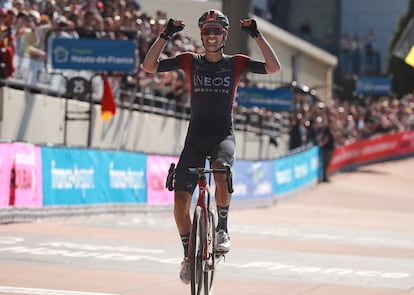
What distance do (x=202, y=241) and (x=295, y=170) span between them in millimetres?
22461

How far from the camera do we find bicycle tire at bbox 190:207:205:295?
9188 mm

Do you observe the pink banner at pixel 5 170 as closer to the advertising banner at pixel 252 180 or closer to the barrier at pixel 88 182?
the barrier at pixel 88 182

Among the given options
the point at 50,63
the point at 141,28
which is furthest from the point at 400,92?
the point at 50,63

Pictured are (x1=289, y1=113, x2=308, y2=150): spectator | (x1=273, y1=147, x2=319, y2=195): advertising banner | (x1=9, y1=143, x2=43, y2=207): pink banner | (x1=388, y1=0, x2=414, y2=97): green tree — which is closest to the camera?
(x1=9, y1=143, x2=43, y2=207): pink banner

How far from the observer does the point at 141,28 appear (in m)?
25.3

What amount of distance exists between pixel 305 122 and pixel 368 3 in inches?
1559

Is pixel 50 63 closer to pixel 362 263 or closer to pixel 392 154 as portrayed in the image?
pixel 362 263

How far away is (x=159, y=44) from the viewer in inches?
388

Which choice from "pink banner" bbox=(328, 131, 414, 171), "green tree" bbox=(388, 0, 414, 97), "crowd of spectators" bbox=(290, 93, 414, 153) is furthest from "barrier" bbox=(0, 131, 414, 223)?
"green tree" bbox=(388, 0, 414, 97)

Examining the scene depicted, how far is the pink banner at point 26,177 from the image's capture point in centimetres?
1719

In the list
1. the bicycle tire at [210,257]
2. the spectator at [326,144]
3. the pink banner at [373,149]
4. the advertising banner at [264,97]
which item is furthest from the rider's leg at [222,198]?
the pink banner at [373,149]

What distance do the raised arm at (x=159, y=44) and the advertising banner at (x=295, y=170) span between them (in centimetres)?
1900

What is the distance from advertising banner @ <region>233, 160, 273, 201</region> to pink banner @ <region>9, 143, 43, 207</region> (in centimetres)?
766

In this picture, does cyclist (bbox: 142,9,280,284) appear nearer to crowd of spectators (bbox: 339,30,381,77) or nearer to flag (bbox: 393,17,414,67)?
flag (bbox: 393,17,414,67)
